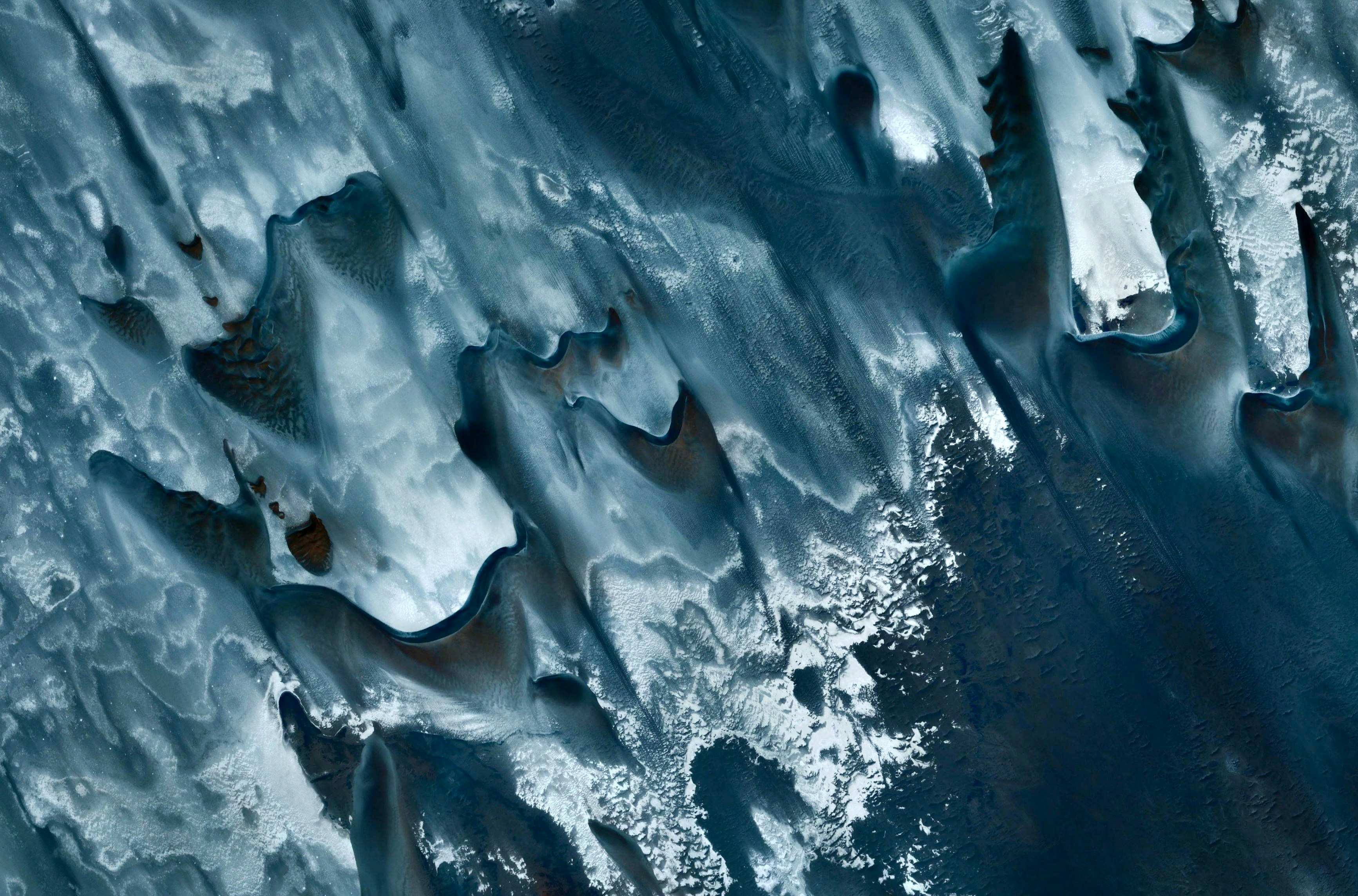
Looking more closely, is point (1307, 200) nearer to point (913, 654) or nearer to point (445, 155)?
point (913, 654)

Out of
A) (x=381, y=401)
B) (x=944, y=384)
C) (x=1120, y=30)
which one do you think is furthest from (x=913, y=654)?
(x=1120, y=30)

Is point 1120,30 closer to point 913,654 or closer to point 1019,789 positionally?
point 913,654

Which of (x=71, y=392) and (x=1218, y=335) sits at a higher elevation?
(x=71, y=392)

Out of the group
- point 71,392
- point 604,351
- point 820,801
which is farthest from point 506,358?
point 820,801

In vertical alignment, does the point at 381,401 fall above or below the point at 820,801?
above

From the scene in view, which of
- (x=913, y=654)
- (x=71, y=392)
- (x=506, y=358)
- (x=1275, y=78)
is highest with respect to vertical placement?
(x=71, y=392)

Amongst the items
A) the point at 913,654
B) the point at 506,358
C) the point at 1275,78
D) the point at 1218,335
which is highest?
the point at 506,358
